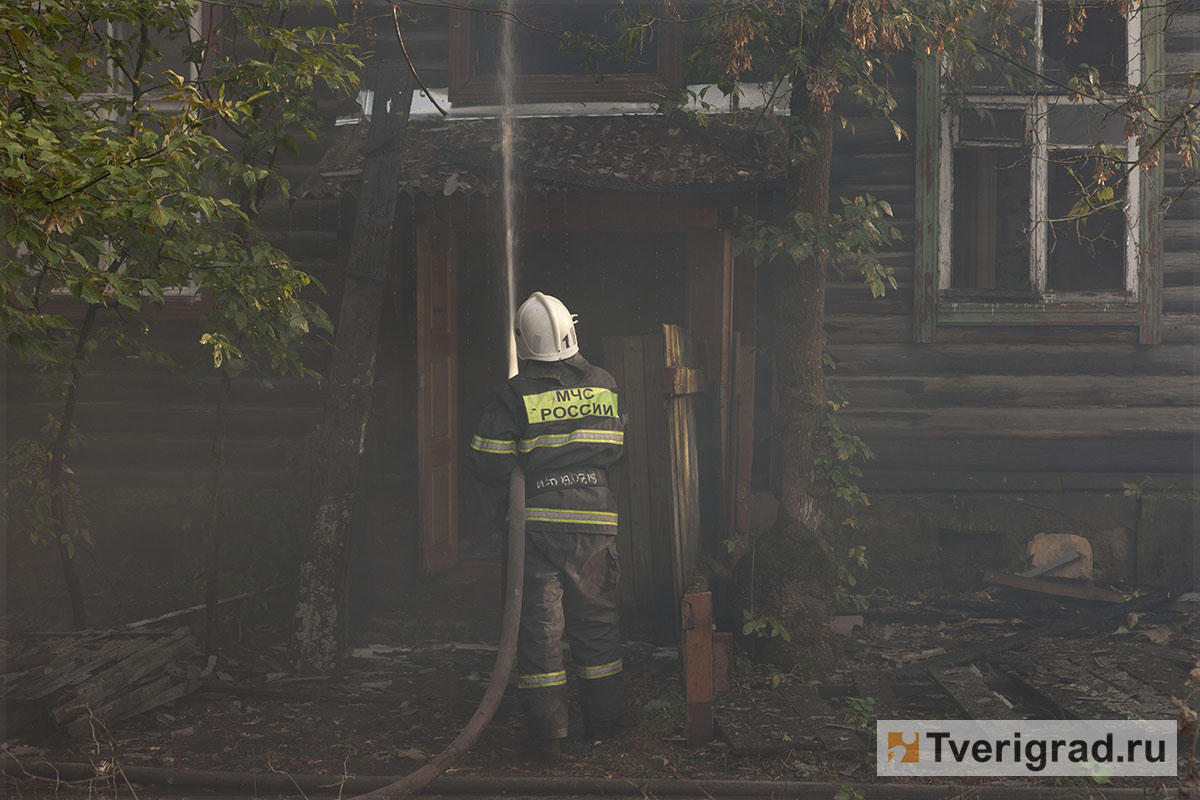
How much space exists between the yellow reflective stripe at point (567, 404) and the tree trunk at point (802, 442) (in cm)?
160

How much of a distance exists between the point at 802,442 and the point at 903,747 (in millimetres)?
1987

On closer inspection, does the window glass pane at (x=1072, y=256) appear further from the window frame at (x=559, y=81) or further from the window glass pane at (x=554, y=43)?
the window glass pane at (x=554, y=43)

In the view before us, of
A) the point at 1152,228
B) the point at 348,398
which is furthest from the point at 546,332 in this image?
the point at 1152,228

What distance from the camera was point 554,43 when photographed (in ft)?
26.0

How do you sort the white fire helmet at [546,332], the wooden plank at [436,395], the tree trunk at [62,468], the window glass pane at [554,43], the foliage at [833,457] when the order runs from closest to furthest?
the white fire helmet at [546,332]
the tree trunk at [62,468]
the foliage at [833,457]
the wooden plank at [436,395]
the window glass pane at [554,43]

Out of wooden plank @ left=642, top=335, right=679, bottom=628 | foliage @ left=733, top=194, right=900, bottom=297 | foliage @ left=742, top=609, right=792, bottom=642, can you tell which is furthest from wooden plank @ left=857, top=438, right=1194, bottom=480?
foliage @ left=742, top=609, right=792, bottom=642

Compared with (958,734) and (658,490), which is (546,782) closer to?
(958,734)

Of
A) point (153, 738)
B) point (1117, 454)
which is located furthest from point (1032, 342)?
point (153, 738)

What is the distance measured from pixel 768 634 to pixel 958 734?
1.30 m

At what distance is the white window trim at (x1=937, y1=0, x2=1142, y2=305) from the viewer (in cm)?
727

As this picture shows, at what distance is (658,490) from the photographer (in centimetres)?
643

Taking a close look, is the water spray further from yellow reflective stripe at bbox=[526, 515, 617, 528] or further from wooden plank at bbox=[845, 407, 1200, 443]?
wooden plank at bbox=[845, 407, 1200, 443]

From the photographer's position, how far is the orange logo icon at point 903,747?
4.54m

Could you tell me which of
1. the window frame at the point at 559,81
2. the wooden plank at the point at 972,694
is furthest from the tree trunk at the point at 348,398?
the wooden plank at the point at 972,694
